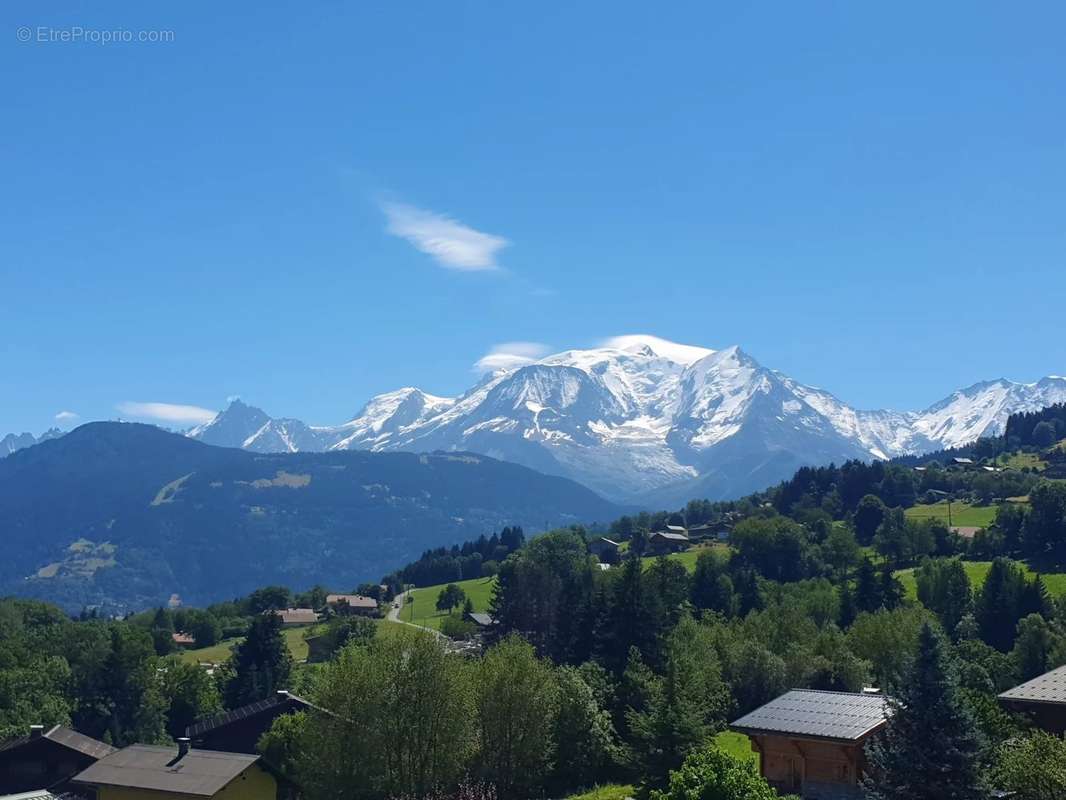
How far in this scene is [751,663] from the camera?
7406 cm

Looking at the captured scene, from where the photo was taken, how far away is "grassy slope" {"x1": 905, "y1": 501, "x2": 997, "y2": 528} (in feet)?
559

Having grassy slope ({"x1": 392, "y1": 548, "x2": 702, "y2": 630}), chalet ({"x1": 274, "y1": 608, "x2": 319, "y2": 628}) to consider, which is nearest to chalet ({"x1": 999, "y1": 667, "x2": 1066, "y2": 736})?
grassy slope ({"x1": 392, "y1": 548, "x2": 702, "y2": 630})

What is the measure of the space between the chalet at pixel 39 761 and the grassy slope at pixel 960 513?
12949 centimetres

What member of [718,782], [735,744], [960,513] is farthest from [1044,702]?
[960,513]

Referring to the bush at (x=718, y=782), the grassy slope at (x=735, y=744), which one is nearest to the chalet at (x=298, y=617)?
the grassy slope at (x=735, y=744)

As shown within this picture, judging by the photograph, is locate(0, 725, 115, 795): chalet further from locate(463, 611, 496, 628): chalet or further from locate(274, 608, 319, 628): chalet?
locate(274, 608, 319, 628): chalet

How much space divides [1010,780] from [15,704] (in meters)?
86.1

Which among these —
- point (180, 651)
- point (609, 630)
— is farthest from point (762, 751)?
point (180, 651)

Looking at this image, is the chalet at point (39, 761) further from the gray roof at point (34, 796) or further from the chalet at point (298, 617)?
the chalet at point (298, 617)

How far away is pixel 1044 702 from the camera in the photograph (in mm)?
39125

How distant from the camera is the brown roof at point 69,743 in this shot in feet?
231

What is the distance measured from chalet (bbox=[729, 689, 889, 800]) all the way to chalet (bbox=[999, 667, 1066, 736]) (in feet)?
15.4

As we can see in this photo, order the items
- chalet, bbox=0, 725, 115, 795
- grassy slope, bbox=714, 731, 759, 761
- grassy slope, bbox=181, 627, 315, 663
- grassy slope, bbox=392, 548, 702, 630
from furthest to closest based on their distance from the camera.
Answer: grassy slope, bbox=392, 548, 702, 630 → grassy slope, bbox=181, 627, 315, 663 → chalet, bbox=0, 725, 115, 795 → grassy slope, bbox=714, 731, 759, 761

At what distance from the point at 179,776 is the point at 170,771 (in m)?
0.89
